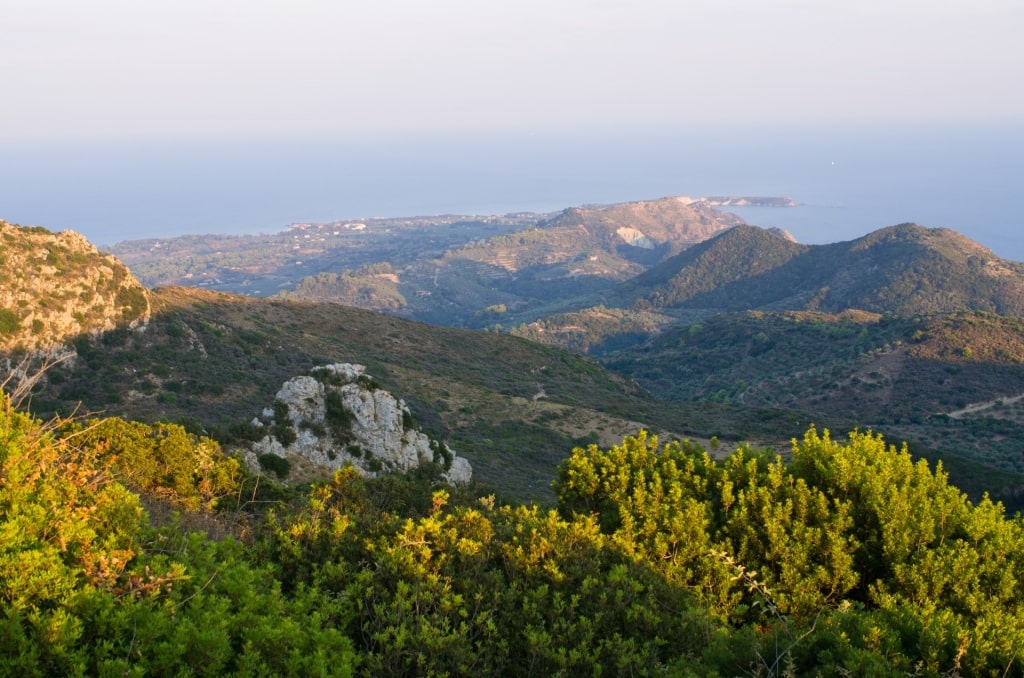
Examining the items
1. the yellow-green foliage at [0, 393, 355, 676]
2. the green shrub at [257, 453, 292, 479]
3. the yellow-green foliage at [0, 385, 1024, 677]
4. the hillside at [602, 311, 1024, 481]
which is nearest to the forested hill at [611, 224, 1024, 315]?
the hillside at [602, 311, 1024, 481]

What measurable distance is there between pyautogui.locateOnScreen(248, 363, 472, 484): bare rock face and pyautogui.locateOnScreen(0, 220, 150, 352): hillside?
1178 cm

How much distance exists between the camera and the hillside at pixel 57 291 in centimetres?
2477

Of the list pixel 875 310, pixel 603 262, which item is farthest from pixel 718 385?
pixel 603 262

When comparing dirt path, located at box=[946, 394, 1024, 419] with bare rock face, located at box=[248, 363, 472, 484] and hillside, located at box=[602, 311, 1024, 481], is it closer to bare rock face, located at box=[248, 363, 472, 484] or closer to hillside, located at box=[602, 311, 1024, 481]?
hillside, located at box=[602, 311, 1024, 481]

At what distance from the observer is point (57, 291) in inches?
1056

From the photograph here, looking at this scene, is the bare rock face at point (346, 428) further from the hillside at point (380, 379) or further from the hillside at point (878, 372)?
the hillside at point (878, 372)

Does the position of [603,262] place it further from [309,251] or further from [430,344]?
[430,344]

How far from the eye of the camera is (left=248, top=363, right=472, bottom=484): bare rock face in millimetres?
16828

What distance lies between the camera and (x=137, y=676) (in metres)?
3.38

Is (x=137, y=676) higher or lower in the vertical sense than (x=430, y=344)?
higher

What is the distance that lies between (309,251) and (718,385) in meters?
136

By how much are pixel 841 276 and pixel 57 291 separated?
89089 millimetres

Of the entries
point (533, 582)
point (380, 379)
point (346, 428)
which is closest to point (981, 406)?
point (380, 379)

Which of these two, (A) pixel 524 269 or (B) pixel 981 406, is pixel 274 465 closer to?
(B) pixel 981 406
